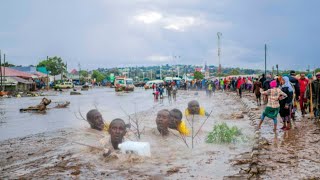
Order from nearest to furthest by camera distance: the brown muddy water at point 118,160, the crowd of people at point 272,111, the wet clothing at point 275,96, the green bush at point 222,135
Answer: the brown muddy water at point 118,160, the crowd of people at point 272,111, the green bush at point 222,135, the wet clothing at point 275,96

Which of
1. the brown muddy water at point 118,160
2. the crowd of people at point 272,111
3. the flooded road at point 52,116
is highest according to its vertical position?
the crowd of people at point 272,111

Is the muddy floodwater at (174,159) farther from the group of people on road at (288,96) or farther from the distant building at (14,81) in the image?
the distant building at (14,81)

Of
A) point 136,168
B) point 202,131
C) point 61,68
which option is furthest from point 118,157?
point 61,68

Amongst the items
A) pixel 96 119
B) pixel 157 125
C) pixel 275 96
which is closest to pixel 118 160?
pixel 157 125

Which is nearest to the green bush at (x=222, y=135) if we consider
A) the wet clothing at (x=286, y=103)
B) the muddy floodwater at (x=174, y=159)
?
the muddy floodwater at (x=174, y=159)

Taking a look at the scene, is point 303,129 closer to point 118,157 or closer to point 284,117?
point 284,117

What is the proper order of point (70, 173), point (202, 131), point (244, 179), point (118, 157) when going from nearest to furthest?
point (244, 179) < point (70, 173) < point (118, 157) < point (202, 131)

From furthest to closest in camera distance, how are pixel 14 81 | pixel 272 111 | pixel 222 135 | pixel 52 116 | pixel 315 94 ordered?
pixel 14 81
pixel 52 116
pixel 315 94
pixel 272 111
pixel 222 135

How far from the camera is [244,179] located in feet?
21.4

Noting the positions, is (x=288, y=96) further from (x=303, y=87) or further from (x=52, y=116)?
(x=52, y=116)

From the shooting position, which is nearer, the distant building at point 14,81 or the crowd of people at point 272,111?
the crowd of people at point 272,111

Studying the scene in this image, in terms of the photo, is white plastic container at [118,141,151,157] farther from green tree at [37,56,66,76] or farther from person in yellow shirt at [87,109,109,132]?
green tree at [37,56,66,76]

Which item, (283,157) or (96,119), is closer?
(283,157)

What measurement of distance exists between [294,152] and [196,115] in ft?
24.2
